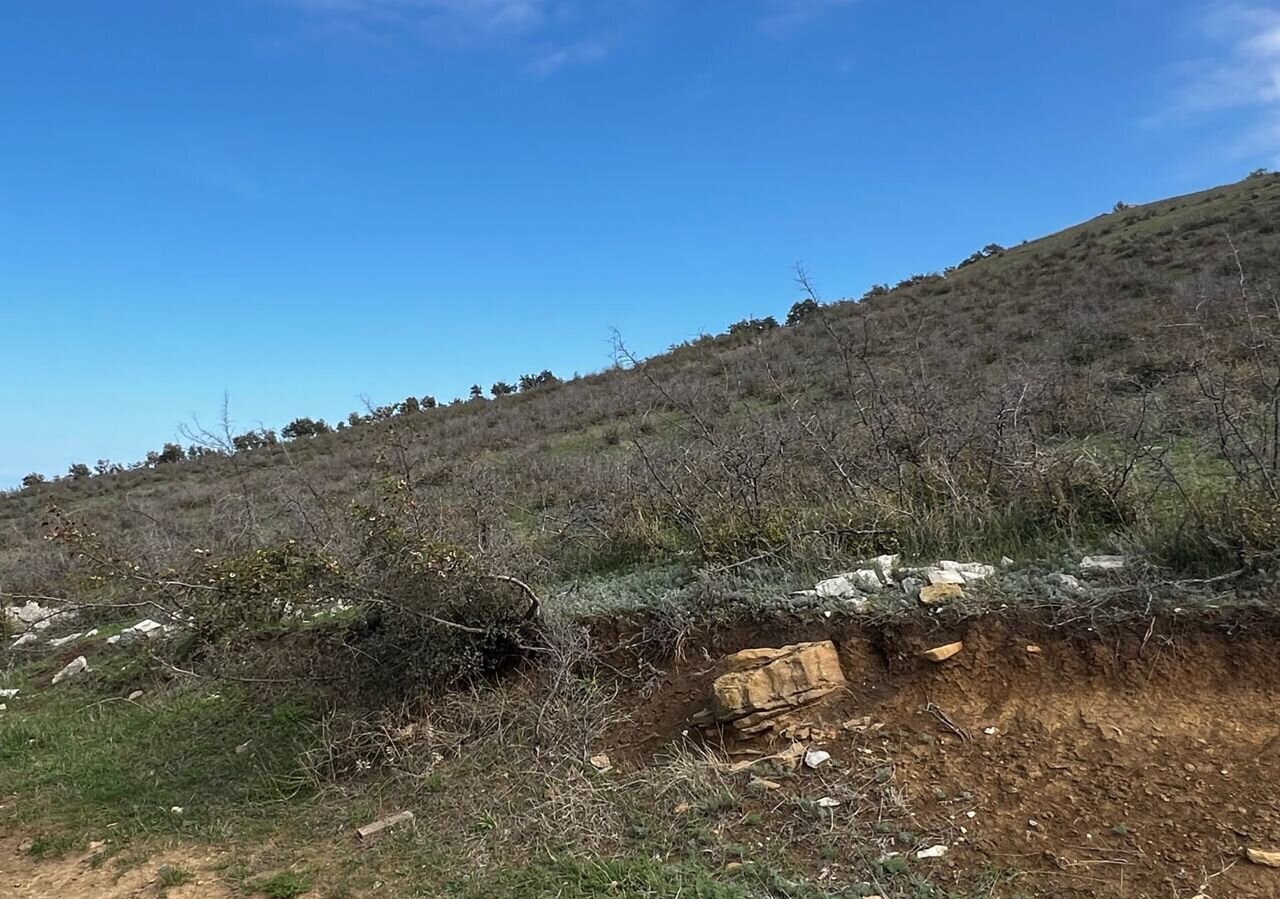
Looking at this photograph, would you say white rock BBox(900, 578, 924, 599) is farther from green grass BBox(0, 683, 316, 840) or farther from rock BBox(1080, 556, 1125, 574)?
green grass BBox(0, 683, 316, 840)

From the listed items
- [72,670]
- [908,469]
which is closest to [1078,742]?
[908,469]

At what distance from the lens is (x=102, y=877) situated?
4.01m

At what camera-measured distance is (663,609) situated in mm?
5211

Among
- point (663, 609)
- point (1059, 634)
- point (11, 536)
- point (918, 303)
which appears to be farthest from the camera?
point (918, 303)

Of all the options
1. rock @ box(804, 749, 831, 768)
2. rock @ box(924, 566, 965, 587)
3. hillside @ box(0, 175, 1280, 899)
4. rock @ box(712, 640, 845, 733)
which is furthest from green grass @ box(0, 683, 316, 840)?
rock @ box(924, 566, 965, 587)

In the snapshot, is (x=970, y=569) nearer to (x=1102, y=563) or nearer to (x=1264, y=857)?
(x=1102, y=563)

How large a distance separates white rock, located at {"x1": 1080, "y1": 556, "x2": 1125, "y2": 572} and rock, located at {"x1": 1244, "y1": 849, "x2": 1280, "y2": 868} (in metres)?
1.75

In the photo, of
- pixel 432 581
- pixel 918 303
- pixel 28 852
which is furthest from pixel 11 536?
pixel 918 303

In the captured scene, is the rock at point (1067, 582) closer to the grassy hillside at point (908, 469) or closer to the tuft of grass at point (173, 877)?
the grassy hillside at point (908, 469)

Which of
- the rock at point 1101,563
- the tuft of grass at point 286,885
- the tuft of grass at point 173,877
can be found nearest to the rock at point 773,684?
the rock at point 1101,563

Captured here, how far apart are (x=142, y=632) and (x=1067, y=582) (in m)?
7.93

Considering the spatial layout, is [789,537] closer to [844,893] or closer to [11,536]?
[844,893]

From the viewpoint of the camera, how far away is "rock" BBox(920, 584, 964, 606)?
14.7 feet

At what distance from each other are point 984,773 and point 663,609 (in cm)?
216
